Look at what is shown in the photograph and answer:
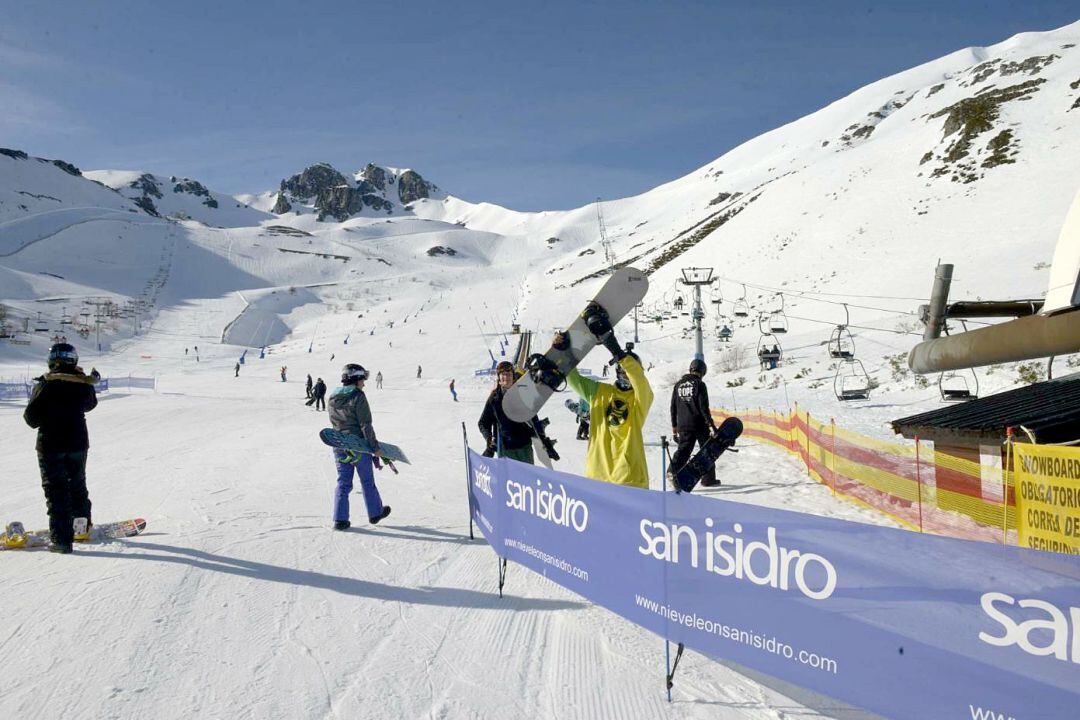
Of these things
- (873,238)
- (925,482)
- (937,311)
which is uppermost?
(873,238)

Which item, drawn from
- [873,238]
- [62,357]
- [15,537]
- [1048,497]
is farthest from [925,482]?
[873,238]

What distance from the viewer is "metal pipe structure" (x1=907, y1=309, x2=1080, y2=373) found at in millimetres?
2330

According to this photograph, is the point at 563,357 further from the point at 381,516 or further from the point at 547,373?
the point at 381,516

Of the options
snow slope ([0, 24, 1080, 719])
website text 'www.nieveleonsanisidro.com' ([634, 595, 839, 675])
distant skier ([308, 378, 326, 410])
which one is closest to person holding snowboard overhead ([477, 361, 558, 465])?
snow slope ([0, 24, 1080, 719])

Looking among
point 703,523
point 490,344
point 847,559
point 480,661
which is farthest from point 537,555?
point 490,344

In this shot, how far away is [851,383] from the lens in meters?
23.6

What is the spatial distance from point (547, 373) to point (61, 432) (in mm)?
4385

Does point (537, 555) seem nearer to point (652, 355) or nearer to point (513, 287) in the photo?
point (652, 355)

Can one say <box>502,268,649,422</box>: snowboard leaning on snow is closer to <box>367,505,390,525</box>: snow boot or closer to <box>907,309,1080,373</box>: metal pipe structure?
<box>367,505,390,525</box>: snow boot

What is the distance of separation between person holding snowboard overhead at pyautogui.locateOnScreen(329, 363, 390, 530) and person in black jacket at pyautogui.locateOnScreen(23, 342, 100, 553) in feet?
7.13

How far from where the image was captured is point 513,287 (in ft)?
367

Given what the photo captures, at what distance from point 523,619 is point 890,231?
51.3 metres

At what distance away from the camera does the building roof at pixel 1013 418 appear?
6.77 meters

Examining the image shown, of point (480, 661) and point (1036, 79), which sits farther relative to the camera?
point (1036, 79)
